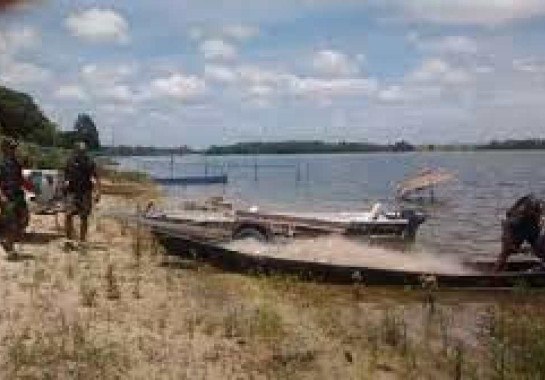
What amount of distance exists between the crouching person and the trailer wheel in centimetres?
590

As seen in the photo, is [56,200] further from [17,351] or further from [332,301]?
[17,351]

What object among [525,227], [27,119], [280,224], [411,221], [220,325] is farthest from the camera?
[27,119]

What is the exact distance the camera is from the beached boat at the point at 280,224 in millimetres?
22062

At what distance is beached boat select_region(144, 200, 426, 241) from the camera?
22.1 metres

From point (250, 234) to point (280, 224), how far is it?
5.96 ft

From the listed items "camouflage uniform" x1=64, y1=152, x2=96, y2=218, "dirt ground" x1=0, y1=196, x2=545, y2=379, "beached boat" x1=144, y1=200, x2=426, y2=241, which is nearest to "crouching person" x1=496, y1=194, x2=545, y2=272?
"dirt ground" x1=0, y1=196, x2=545, y2=379

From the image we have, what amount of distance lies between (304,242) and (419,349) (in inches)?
459

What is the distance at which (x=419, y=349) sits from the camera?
1159cm

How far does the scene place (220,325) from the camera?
11977 millimetres

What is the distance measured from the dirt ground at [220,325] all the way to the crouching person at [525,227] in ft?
4.70

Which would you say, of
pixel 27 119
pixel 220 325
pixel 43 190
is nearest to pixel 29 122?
pixel 27 119

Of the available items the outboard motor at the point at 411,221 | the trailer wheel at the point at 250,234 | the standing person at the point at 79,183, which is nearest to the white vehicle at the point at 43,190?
the standing person at the point at 79,183

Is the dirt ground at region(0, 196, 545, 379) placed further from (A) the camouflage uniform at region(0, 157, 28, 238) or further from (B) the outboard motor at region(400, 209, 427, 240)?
(B) the outboard motor at region(400, 209, 427, 240)

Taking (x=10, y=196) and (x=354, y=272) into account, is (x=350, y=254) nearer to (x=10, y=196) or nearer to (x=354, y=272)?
(x=354, y=272)
